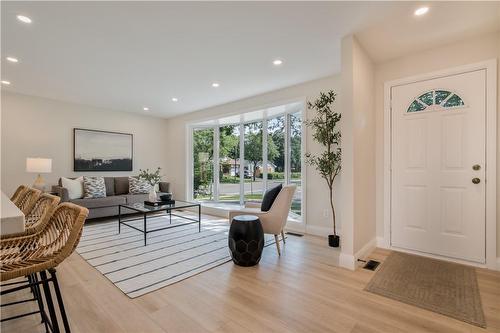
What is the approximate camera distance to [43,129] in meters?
4.80

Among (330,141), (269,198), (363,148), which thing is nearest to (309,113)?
(330,141)

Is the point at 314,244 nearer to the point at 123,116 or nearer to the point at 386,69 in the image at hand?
the point at 386,69

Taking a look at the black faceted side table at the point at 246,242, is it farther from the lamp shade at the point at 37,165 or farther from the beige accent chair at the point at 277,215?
the lamp shade at the point at 37,165

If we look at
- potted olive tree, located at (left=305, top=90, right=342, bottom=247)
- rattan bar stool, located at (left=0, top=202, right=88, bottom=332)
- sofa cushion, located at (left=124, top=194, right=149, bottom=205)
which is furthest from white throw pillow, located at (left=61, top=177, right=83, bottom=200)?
potted olive tree, located at (left=305, top=90, right=342, bottom=247)

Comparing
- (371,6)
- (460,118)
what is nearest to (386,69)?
(460,118)

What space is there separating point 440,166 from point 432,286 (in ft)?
4.61

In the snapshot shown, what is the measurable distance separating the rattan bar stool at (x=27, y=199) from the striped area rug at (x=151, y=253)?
95cm

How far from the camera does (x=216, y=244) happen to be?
3414 millimetres

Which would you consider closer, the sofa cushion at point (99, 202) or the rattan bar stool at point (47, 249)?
the rattan bar stool at point (47, 249)

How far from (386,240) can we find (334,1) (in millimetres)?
2889

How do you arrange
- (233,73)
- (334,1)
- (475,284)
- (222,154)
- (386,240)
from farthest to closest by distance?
(222,154)
(233,73)
(386,240)
(475,284)
(334,1)

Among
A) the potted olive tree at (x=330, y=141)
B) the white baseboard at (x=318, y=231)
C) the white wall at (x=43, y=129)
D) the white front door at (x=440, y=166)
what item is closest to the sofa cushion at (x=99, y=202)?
the white wall at (x=43, y=129)

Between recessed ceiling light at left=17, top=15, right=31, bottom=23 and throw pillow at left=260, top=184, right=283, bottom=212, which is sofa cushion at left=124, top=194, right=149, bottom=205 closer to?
throw pillow at left=260, top=184, right=283, bottom=212

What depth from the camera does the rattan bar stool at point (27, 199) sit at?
1955 mm
